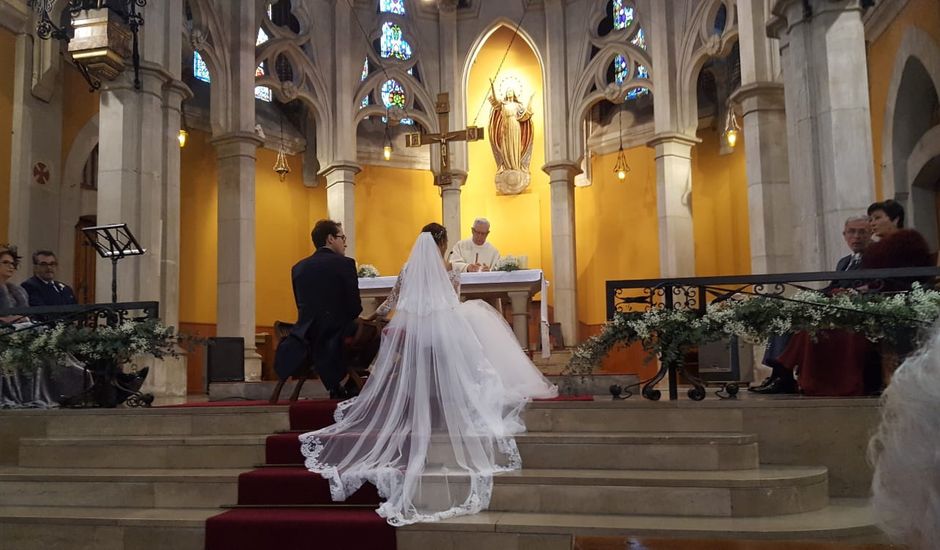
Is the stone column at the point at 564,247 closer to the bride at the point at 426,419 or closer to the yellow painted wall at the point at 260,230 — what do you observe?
the yellow painted wall at the point at 260,230

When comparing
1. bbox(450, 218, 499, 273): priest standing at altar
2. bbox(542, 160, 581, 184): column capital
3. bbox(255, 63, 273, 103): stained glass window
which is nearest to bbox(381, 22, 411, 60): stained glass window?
bbox(255, 63, 273, 103): stained glass window

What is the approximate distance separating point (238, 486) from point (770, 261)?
7557 mm

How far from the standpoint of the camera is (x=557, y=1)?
606 inches

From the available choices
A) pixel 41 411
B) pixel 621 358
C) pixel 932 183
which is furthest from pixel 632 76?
pixel 41 411

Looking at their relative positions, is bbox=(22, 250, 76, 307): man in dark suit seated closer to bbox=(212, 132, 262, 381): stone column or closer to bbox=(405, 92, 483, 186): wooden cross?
bbox=(212, 132, 262, 381): stone column

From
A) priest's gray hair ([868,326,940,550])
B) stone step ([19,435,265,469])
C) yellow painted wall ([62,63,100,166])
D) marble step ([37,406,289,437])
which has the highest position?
yellow painted wall ([62,63,100,166])

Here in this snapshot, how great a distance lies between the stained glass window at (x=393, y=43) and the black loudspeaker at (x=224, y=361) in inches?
286

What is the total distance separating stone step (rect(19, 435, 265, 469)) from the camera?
5.80 meters

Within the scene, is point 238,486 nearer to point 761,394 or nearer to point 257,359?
point 761,394

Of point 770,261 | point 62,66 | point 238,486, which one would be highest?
point 62,66

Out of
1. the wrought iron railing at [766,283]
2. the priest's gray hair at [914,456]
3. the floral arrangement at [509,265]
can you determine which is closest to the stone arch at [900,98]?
the wrought iron railing at [766,283]

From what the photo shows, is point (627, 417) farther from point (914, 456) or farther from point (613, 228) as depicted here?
point (613, 228)

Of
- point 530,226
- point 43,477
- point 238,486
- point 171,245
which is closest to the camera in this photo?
point 238,486

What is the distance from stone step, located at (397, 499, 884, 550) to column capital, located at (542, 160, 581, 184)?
10454 millimetres
